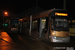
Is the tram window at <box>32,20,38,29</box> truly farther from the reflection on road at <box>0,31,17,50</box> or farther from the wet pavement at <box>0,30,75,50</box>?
the reflection on road at <box>0,31,17,50</box>

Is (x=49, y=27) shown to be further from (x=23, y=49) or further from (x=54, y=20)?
(x=23, y=49)

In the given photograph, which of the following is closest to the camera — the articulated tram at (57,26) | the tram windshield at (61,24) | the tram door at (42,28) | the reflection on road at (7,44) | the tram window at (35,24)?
the reflection on road at (7,44)

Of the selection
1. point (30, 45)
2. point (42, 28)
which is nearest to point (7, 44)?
point (30, 45)

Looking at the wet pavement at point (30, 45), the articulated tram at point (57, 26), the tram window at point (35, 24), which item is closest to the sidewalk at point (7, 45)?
the wet pavement at point (30, 45)

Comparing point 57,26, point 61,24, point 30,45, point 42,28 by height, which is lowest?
point 30,45

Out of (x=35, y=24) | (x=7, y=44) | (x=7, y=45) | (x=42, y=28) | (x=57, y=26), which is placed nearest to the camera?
(x=7, y=45)

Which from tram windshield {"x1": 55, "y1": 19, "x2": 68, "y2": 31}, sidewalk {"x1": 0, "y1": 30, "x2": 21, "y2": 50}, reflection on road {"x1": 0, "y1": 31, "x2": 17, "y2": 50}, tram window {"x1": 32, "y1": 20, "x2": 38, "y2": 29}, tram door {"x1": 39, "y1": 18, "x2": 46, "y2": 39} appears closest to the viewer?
sidewalk {"x1": 0, "y1": 30, "x2": 21, "y2": 50}

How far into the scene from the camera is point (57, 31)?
41.5 feet

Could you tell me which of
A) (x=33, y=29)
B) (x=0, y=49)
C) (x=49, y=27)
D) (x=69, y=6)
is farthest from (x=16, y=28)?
(x=0, y=49)

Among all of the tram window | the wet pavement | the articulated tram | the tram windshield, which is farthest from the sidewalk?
the tram windshield

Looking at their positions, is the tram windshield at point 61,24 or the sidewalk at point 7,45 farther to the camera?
the tram windshield at point 61,24

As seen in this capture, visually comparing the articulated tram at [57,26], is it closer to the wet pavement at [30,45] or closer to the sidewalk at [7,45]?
the wet pavement at [30,45]

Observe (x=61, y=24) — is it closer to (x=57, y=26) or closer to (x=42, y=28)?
(x=57, y=26)

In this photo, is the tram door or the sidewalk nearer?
the sidewalk
